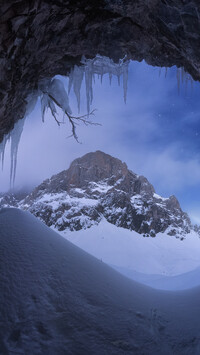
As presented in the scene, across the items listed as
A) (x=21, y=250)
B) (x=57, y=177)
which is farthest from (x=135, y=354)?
(x=57, y=177)

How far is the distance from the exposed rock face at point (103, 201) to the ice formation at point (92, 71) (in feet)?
212

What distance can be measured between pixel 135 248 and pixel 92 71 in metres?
53.7

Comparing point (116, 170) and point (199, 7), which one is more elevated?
point (116, 170)

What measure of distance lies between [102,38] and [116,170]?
83105 millimetres

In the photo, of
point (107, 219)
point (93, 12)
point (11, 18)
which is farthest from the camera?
point (107, 219)

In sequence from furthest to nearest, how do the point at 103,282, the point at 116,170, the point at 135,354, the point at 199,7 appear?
the point at 116,170, the point at 199,7, the point at 103,282, the point at 135,354

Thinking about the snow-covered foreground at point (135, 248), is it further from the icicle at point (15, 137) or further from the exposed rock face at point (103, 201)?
the icicle at point (15, 137)

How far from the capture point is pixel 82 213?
72375 mm

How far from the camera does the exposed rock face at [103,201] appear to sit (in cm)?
6994

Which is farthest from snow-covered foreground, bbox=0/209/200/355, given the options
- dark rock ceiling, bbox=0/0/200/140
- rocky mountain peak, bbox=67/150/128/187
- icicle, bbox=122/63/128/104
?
rocky mountain peak, bbox=67/150/128/187

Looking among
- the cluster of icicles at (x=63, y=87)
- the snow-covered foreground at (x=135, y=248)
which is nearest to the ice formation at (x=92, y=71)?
the cluster of icicles at (x=63, y=87)

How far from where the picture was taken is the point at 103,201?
7681 centimetres

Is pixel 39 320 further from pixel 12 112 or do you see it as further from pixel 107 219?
pixel 107 219

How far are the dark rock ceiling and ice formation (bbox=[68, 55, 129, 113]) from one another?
1.15 ft
